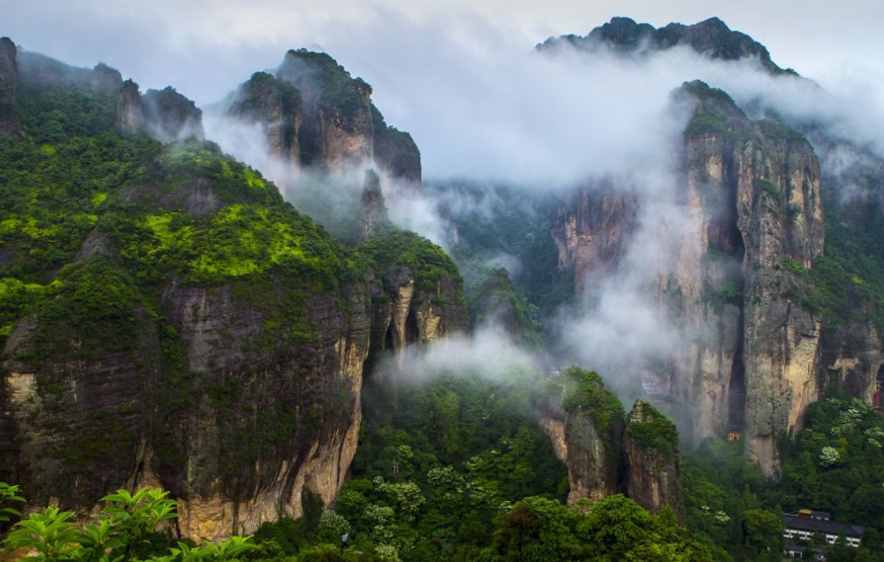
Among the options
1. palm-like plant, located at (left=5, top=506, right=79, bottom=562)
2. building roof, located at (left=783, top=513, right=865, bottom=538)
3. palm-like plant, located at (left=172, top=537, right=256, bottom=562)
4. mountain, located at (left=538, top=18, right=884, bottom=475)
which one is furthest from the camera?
mountain, located at (left=538, top=18, right=884, bottom=475)

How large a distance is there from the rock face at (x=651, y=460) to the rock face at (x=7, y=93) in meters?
37.4

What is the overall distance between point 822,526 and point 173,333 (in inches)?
1541

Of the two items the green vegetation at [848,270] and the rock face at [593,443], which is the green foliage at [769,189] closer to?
the green vegetation at [848,270]

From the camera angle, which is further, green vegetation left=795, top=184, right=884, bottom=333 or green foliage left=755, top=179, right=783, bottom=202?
green foliage left=755, top=179, right=783, bottom=202

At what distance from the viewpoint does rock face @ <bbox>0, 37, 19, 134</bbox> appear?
130 feet

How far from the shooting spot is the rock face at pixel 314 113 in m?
56.3

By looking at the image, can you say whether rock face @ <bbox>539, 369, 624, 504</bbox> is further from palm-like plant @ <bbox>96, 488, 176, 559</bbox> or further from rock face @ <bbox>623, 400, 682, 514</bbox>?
palm-like plant @ <bbox>96, 488, 176, 559</bbox>

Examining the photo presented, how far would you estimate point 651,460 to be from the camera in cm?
3512

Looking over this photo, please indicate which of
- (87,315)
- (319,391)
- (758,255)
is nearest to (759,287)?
(758,255)

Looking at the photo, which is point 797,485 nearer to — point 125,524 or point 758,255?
point 758,255

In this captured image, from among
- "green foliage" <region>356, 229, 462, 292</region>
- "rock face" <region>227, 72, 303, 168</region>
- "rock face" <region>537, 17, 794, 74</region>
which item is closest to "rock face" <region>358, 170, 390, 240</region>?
"green foliage" <region>356, 229, 462, 292</region>

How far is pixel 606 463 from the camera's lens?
36.9 meters

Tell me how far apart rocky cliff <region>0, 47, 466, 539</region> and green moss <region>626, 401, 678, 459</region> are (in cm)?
1523

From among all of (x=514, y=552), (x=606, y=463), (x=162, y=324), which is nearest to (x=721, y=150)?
(x=606, y=463)
